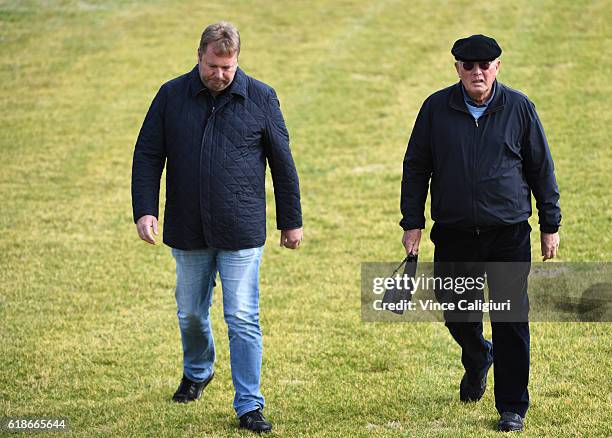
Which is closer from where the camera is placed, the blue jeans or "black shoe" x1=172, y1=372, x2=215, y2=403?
the blue jeans

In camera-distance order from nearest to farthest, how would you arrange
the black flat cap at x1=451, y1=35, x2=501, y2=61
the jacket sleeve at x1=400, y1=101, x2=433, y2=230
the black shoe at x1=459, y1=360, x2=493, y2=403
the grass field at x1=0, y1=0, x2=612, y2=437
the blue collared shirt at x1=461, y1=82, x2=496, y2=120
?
the black flat cap at x1=451, y1=35, x2=501, y2=61 < the blue collared shirt at x1=461, y1=82, x2=496, y2=120 < the jacket sleeve at x1=400, y1=101, x2=433, y2=230 < the black shoe at x1=459, y1=360, x2=493, y2=403 < the grass field at x1=0, y1=0, x2=612, y2=437

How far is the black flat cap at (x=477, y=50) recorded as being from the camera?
5.67 meters

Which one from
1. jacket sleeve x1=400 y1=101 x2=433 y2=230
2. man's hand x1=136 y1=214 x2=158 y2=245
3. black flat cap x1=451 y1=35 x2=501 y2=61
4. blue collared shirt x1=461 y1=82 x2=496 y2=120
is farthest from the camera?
man's hand x1=136 y1=214 x2=158 y2=245

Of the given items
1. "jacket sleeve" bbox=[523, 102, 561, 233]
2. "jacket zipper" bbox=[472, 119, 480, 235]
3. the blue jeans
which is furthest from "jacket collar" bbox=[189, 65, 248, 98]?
"jacket sleeve" bbox=[523, 102, 561, 233]

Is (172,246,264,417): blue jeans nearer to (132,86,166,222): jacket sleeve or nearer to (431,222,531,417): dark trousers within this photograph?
(132,86,166,222): jacket sleeve

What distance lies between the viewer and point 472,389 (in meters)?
6.38

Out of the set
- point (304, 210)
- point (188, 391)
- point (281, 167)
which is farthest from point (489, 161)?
point (304, 210)

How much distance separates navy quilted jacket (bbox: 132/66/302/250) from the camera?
5969 mm

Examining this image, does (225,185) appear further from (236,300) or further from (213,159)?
(236,300)

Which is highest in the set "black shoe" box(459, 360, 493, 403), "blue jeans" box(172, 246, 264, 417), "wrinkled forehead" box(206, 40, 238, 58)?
"wrinkled forehead" box(206, 40, 238, 58)

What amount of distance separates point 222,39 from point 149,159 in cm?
86

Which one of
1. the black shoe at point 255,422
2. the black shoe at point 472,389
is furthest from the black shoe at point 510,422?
the black shoe at point 255,422

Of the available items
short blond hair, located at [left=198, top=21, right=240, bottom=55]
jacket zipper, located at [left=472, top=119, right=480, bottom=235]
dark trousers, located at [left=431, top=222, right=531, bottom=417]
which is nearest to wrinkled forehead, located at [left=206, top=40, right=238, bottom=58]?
short blond hair, located at [left=198, top=21, right=240, bottom=55]

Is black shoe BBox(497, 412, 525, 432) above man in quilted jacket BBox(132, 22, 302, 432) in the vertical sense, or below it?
below
